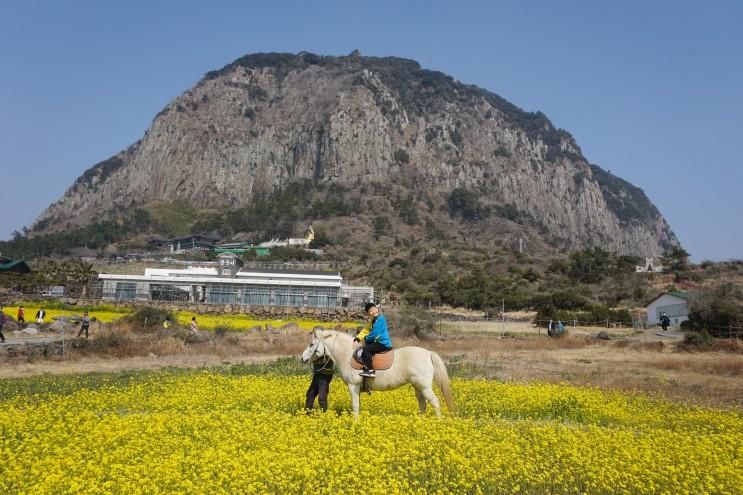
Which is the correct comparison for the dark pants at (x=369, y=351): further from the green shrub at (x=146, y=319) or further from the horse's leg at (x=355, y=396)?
the green shrub at (x=146, y=319)

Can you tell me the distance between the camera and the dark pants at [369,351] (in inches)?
485

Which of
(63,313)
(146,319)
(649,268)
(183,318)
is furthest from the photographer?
(649,268)

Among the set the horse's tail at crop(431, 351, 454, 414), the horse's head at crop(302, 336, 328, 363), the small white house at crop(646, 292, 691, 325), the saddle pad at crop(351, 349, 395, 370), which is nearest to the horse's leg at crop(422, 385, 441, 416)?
the horse's tail at crop(431, 351, 454, 414)

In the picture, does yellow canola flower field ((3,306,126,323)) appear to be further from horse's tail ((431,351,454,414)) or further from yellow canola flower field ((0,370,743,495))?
horse's tail ((431,351,454,414))

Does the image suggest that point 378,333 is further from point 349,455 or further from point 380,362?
point 349,455

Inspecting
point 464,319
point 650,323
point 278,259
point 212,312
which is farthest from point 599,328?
point 278,259

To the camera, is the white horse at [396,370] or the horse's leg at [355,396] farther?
the white horse at [396,370]

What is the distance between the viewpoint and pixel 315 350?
12.7 m

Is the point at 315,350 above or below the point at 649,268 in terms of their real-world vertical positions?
below

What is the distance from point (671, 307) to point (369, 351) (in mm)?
54301

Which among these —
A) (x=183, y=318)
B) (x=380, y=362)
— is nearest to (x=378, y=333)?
(x=380, y=362)

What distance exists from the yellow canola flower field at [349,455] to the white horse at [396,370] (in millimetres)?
941

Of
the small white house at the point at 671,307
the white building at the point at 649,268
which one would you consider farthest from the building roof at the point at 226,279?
the white building at the point at 649,268

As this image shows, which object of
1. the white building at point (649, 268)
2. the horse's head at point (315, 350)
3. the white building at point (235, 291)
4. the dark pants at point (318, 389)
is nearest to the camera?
the horse's head at point (315, 350)
